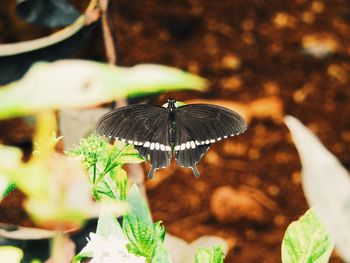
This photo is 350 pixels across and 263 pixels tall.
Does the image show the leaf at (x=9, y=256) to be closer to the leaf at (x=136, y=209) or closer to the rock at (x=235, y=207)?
the leaf at (x=136, y=209)

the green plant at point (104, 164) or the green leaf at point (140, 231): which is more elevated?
the green plant at point (104, 164)

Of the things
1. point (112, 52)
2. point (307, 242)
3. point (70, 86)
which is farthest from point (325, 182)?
point (70, 86)

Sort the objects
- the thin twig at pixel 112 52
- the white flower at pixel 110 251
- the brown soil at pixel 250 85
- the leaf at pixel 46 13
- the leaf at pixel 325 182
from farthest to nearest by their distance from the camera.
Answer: the brown soil at pixel 250 85, the leaf at pixel 46 13, the thin twig at pixel 112 52, the white flower at pixel 110 251, the leaf at pixel 325 182

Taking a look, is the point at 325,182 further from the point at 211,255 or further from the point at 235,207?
the point at 235,207

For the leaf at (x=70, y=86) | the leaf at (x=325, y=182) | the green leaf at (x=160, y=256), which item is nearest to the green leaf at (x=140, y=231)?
the green leaf at (x=160, y=256)

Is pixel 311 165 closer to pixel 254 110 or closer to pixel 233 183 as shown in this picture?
pixel 233 183

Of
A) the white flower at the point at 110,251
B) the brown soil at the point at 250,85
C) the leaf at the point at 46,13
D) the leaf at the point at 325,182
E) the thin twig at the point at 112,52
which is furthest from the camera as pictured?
the brown soil at the point at 250,85

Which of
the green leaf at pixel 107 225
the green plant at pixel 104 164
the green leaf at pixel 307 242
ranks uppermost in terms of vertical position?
the green plant at pixel 104 164
